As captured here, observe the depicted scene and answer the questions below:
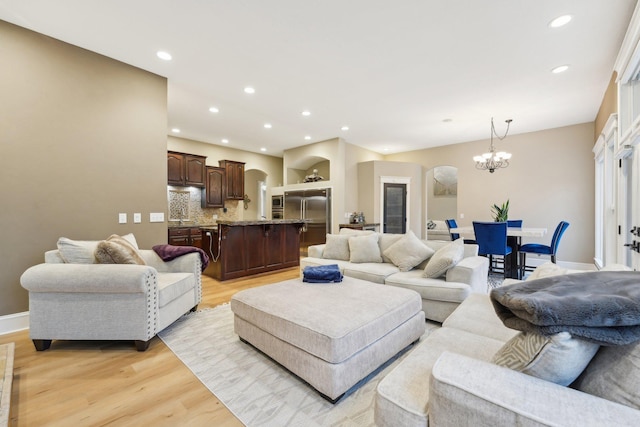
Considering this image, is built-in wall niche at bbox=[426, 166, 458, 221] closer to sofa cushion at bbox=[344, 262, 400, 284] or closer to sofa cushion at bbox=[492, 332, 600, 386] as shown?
sofa cushion at bbox=[344, 262, 400, 284]

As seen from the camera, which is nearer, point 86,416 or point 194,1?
point 86,416

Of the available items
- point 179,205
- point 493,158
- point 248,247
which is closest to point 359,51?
point 248,247

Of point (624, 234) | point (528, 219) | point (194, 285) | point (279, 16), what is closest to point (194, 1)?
point (279, 16)

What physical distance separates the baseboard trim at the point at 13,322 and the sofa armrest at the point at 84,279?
3.06ft

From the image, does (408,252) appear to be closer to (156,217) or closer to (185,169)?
(156,217)

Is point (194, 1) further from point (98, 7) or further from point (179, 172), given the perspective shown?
point (179, 172)

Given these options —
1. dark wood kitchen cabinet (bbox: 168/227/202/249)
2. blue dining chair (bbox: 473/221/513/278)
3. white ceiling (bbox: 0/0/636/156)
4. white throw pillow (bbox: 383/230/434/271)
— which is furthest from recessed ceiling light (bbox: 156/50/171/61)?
blue dining chair (bbox: 473/221/513/278)

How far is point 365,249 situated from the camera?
3680 millimetres

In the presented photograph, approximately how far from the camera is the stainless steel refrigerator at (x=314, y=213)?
6.79 metres

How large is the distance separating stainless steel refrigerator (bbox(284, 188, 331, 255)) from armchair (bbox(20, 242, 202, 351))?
464 centimetres

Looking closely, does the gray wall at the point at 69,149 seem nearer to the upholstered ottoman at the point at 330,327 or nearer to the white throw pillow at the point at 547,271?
the upholstered ottoman at the point at 330,327

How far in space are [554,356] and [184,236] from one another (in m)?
6.09

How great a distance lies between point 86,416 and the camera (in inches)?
61.5

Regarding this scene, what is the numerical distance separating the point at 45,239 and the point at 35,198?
16.8 inches
